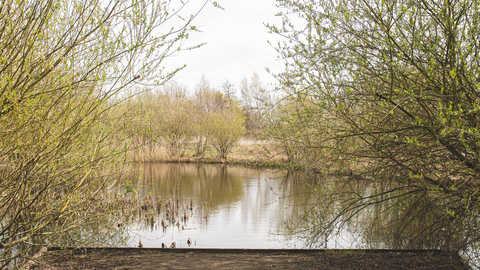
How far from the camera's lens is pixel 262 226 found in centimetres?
869

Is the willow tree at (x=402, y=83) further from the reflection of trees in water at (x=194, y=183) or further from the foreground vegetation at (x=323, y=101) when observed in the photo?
the reflection of trees in water at (x=194, y=183)

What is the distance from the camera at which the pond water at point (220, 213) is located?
738 cm

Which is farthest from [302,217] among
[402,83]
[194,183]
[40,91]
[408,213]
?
[194,183]

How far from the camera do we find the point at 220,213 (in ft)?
32.8

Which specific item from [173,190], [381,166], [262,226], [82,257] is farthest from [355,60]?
[173,190]

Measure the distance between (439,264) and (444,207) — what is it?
3.36 feet

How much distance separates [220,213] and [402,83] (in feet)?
23.4

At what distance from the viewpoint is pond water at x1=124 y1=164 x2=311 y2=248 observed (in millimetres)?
7375

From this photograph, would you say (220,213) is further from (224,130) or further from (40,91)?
(224,130)

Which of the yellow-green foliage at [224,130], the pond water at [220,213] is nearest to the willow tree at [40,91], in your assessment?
the pond water at [220,213]

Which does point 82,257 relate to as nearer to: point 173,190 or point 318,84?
point 318,84

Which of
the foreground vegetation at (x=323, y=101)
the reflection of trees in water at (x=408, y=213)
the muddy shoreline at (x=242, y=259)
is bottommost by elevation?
the muddy shoreline at (x=242, y=259)

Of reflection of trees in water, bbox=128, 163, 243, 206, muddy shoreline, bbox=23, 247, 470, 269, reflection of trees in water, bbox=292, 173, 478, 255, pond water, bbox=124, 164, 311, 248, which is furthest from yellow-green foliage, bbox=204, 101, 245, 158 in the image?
muddy shoreline, bbox=23, 247, 470, 269

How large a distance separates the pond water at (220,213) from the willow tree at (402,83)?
4.45ft
